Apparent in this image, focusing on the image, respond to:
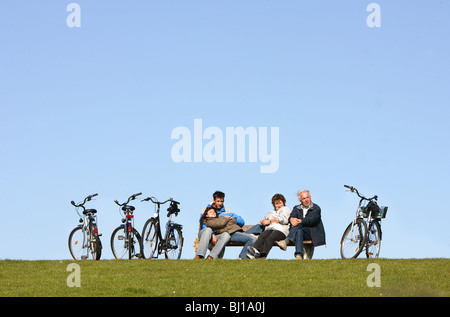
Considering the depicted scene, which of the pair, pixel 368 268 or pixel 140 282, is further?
pixel 368 268

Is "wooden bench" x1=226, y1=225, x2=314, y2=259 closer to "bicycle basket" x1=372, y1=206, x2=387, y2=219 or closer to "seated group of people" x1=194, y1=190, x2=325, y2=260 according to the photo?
"seated group of people" x1=194, y1=190, x2=325, y2=260

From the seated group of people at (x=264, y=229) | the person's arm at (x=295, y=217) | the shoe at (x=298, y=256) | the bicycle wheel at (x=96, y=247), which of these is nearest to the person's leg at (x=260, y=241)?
the seated group of people at (x=264, y=229)

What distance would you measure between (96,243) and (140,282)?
15.2ft

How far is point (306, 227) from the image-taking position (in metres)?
17.2

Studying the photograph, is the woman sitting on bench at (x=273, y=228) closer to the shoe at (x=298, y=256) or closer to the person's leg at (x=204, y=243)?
the shoe at (x=298, y=256)

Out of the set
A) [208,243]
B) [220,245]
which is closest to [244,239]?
[220,245]

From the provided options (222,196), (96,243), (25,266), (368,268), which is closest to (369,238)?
(368,268)

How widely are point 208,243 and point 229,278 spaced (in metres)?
3.45

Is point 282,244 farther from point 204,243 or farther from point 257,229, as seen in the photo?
point 204,243

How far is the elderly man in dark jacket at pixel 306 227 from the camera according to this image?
1709 centimetres

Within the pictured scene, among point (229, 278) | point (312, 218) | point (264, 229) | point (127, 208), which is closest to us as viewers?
point (229, 278)

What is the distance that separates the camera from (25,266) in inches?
666

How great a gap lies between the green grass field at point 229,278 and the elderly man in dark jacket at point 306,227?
990mm
